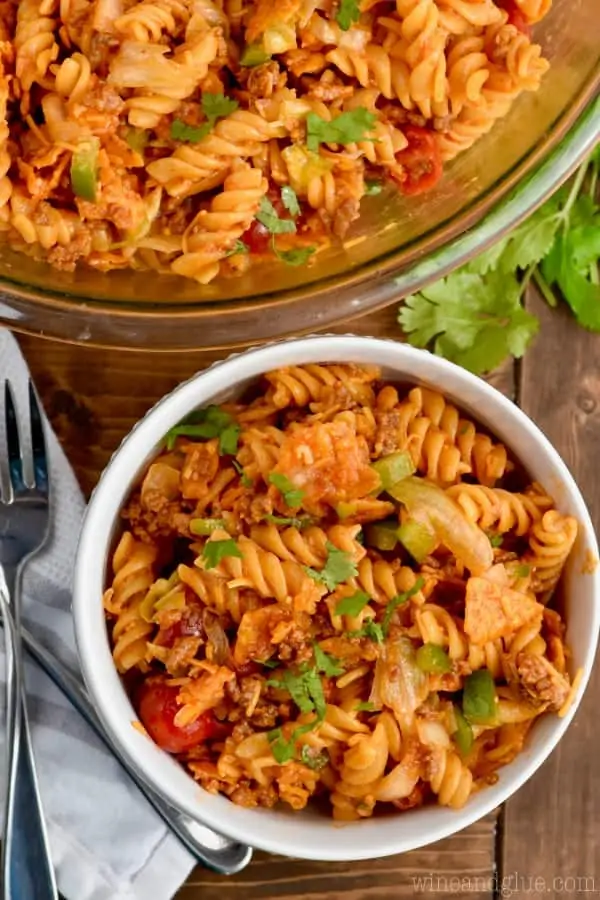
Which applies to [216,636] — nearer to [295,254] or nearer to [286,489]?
Answer: [286,489]

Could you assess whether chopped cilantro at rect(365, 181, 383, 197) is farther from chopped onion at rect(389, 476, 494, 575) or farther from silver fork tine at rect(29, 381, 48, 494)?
silver fork tine at rect(29, 381, 48, 494)

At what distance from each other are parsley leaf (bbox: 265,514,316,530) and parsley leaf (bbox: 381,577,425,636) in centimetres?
19

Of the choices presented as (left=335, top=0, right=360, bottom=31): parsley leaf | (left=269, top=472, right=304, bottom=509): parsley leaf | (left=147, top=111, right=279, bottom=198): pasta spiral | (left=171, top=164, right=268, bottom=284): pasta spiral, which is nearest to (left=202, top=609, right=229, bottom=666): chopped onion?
(left=269, top=472, right=304, bottom=509): parsley leaf

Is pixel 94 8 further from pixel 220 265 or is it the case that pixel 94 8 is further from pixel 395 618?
pixel 395 618

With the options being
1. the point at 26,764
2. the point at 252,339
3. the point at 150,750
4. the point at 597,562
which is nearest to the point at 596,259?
the point at 597,562

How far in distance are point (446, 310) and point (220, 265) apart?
2.09 ft

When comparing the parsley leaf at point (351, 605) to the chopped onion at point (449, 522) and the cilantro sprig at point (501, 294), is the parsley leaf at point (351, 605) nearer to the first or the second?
the chopped onion at point (449, 522)

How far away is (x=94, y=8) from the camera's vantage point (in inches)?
68.0

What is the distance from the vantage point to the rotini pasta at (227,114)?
5.65 ft

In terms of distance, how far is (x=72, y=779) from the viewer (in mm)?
2223

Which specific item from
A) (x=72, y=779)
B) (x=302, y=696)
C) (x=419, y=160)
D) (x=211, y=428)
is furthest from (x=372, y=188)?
(x=72, y=779)

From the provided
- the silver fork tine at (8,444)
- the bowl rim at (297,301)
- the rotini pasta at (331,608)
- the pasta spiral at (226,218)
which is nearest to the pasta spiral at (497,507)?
the rotini pasta at (331,608)

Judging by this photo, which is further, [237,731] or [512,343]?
[512,343]

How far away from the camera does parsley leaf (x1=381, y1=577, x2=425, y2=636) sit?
6.35 feet
